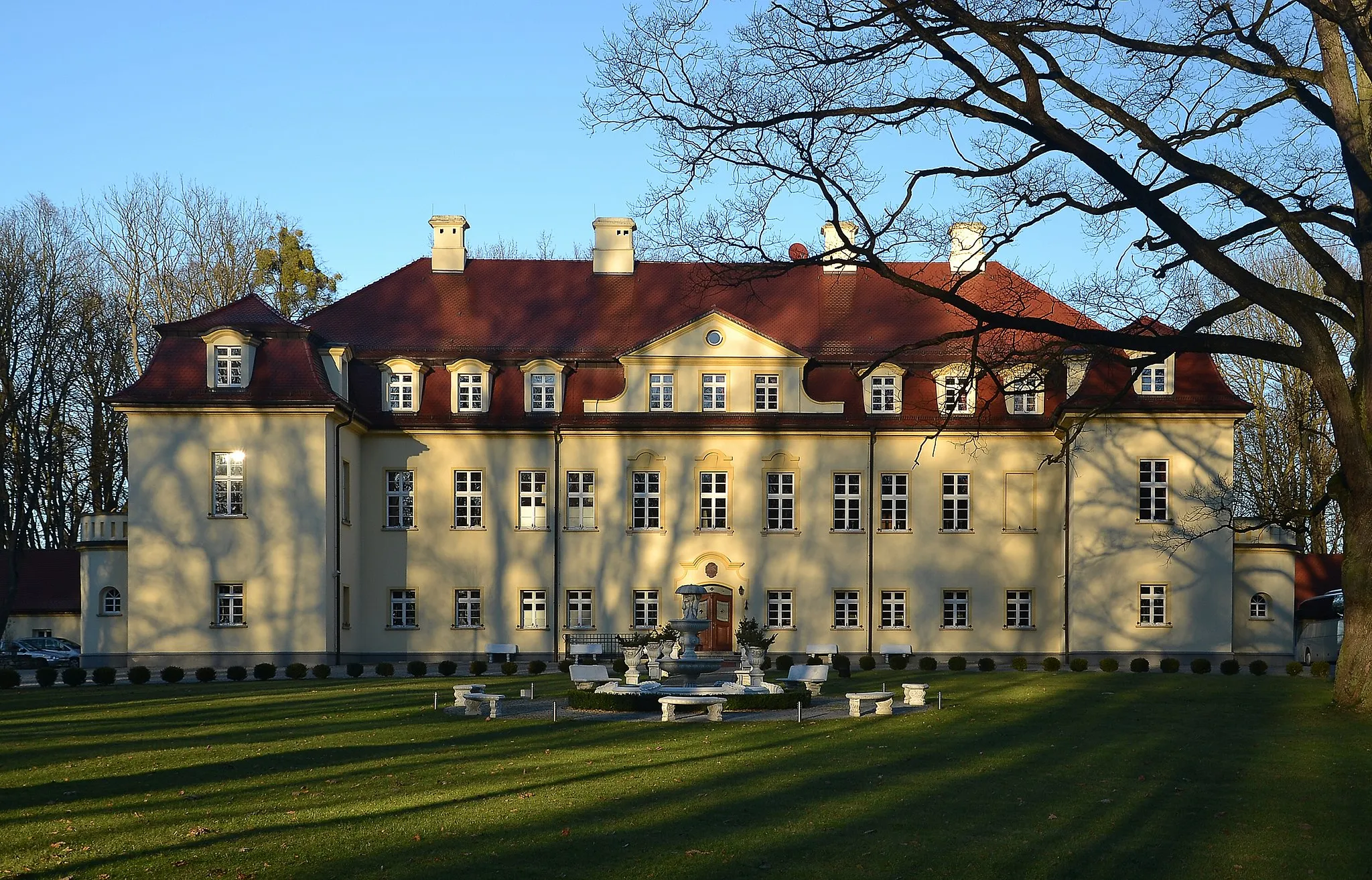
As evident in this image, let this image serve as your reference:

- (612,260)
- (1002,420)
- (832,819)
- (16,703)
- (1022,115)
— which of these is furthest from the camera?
(612,260)

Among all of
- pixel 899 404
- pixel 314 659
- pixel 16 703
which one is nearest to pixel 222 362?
pixel 314 659

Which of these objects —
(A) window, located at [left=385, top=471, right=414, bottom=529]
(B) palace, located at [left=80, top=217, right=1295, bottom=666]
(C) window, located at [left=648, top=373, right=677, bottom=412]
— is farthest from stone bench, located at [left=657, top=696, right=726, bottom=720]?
(A) window, located at [left=385, top=471, right=414, bottom=529]

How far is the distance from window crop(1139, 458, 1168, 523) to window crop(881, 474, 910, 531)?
570 cm

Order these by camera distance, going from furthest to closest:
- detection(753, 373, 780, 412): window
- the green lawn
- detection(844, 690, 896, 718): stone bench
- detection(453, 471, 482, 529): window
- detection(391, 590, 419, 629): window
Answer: detection(453, 471, 482, 529): window, detection(391, 590, 419, 629): window, detection(753, 373, 780, 412): window, detection(844, 690, 896, 718): stone bench, the green lawn

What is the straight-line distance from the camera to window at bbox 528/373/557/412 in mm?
36969

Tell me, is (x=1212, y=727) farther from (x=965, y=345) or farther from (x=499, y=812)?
(x=965, y=345)

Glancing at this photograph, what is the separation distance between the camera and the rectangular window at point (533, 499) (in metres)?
37.0

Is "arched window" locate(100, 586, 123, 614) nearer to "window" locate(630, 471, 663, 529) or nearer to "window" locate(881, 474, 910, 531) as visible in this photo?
"window" locate(630, 471, 663, 529)

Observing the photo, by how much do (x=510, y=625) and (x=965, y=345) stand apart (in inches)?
537

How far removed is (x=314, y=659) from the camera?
3384 centimetres

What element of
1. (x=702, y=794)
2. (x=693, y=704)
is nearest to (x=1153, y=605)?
(x=693, y=704)

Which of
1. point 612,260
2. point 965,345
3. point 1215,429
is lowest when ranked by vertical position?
point 1215,429

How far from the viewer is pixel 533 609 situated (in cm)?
3688

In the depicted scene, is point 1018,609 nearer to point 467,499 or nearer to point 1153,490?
point 1153,490
